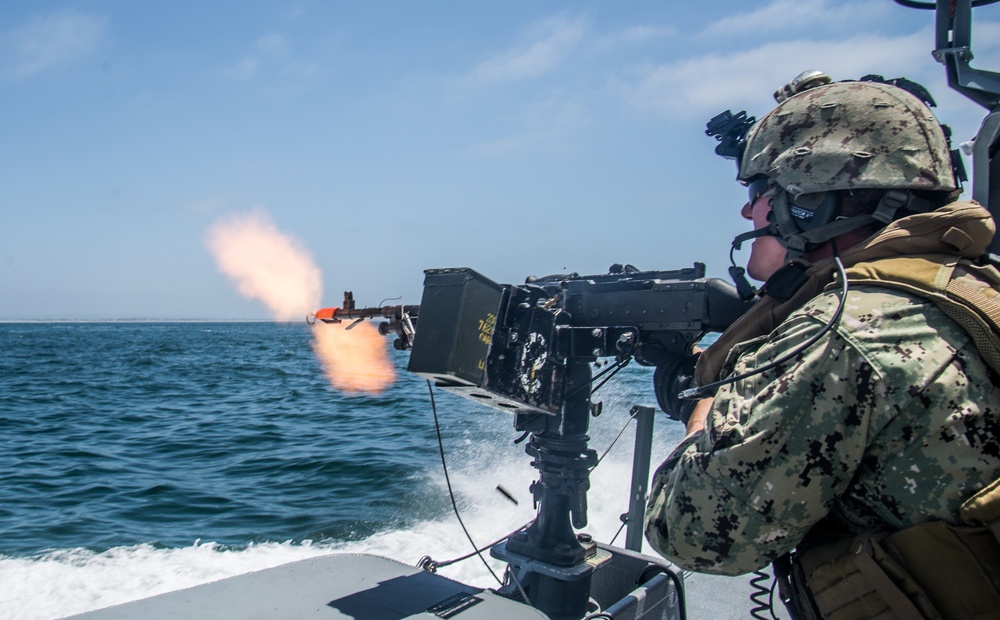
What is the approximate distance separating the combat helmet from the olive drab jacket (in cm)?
13

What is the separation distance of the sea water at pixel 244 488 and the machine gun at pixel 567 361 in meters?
3.13

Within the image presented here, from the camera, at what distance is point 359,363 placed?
33.0 m

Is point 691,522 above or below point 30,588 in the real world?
above

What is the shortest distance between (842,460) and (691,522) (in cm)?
38

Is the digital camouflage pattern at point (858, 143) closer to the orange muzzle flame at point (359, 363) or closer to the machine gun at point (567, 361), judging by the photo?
the machine gun at point (567, 361)

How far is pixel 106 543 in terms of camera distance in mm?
7625

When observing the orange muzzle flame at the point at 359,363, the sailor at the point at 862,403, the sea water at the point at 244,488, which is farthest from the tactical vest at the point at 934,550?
the orange muzzle flame at the point at 359,363

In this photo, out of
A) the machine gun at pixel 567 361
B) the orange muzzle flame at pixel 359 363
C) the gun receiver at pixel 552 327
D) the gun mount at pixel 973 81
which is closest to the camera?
the gun mount at pixel 973 81

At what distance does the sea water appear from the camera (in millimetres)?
7121

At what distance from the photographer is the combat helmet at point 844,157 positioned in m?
1.82

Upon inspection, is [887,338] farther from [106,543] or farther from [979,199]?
[106,543]

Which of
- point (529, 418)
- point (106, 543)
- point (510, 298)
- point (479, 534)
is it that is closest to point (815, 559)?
point (510, 298)

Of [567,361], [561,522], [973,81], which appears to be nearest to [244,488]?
[561,522]

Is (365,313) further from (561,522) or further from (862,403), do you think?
(862,403)
